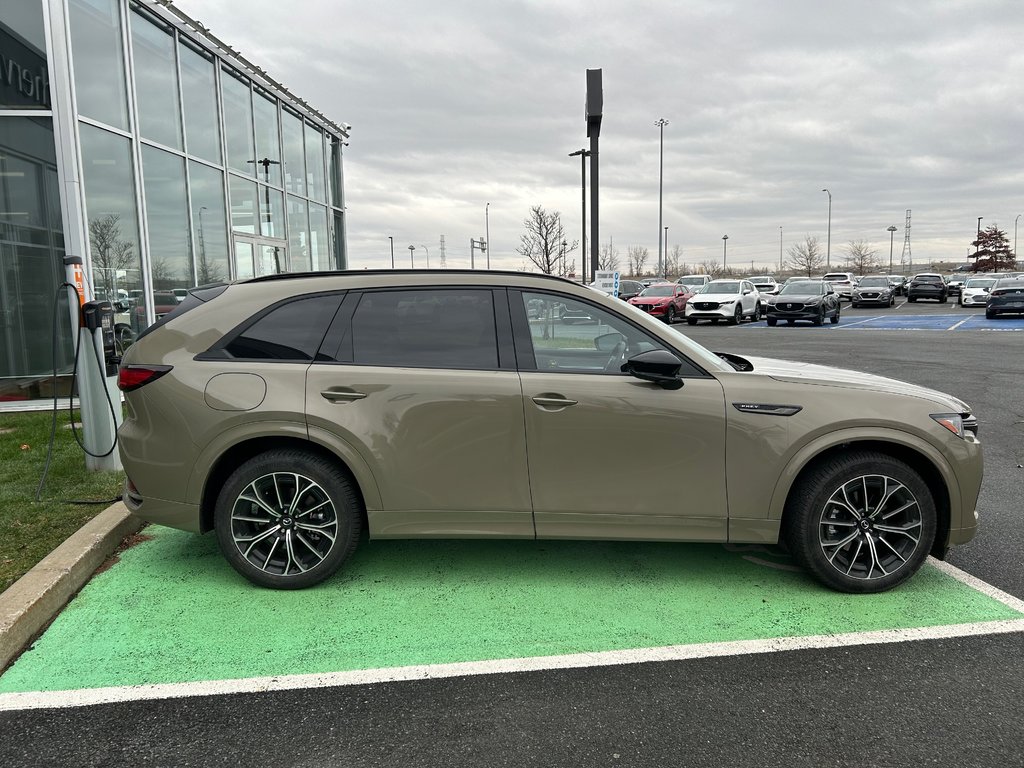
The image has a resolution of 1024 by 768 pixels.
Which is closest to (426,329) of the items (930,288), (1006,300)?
(1006,300)

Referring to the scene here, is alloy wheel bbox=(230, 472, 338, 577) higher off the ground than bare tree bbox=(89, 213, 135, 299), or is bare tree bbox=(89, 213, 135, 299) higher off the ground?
bare tree bbox=(89, 213, 135, 299)

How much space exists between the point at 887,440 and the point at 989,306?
2951cm

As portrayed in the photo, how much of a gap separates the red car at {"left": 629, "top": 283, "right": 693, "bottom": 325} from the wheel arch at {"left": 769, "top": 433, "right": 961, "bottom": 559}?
82.6 feet

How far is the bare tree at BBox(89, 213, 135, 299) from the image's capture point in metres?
9.34

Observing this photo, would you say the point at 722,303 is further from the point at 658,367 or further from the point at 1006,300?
the point at 658,367

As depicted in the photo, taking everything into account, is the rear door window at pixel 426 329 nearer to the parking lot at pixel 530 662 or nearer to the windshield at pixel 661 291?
the parking lot at pixel 530 662

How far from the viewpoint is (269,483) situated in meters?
3.71

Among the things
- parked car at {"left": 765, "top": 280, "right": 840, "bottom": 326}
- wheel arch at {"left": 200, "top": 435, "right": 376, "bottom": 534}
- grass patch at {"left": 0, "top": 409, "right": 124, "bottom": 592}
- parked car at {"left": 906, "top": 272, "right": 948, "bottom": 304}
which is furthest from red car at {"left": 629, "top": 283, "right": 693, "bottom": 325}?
wheel arch at {"left": 200, "top": 435, "right": 376, "bottom": 534}

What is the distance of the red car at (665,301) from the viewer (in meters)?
29.1

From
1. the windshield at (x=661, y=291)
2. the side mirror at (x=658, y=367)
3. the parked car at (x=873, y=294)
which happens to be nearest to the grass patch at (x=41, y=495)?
the side mirror at (x=658, y=367)

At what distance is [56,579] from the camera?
3.62 metres

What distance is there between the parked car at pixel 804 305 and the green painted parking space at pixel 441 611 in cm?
2454

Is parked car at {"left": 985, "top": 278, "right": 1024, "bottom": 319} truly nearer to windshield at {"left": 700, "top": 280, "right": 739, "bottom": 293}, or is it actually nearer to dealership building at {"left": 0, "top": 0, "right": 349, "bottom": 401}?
windshield at {"left": 700, "top": 280, "right": 739, "bottom": 293}

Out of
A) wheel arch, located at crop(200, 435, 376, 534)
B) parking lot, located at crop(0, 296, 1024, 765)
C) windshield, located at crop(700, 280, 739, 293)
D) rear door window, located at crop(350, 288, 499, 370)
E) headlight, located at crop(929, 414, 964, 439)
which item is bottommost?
parking lot, located at crop(0, 296, 1024, 765)
